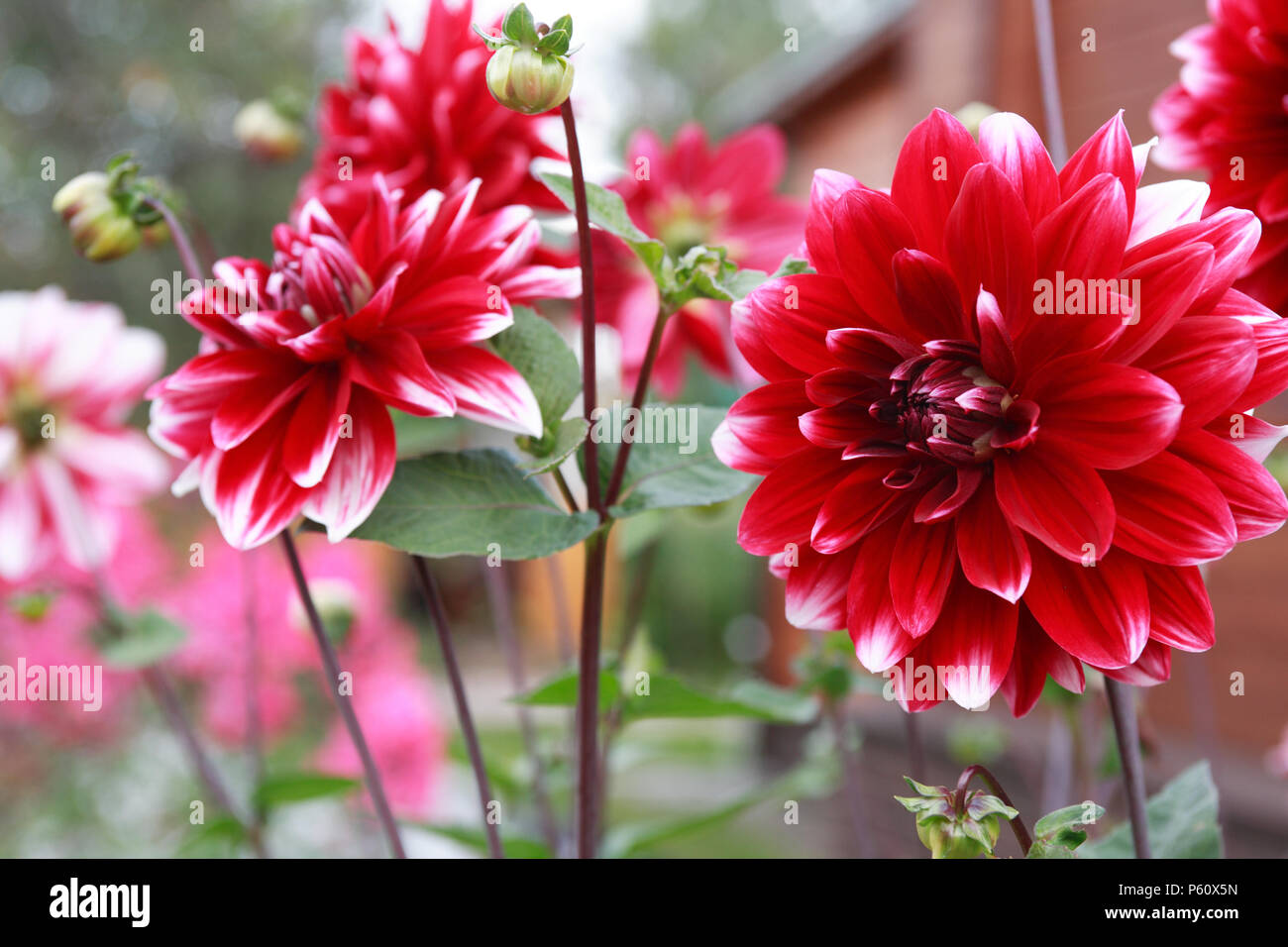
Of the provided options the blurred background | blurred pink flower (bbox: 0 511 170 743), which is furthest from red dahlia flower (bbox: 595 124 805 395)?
blurred pink flower (bbox: 0 511 170 743)

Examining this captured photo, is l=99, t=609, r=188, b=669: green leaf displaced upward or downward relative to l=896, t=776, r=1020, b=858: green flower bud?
upward

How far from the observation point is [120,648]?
0.47m

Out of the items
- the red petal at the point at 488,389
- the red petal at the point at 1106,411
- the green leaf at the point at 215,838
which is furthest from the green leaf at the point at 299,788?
the red petal at the point at 1106,411

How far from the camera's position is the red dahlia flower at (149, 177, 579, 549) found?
275 mm

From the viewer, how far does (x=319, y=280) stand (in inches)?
11.4

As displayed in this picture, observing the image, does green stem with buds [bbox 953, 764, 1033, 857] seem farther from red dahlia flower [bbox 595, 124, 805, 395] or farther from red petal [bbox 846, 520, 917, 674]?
red dahlia flower [bbox 595, 124, 805, 395]

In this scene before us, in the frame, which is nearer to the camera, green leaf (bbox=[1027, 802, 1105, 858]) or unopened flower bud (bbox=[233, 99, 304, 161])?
green leaf (bbox=[1027, 802, 1105, 858])

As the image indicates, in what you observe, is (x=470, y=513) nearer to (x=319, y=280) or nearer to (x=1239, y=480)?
(x=319, y=280)

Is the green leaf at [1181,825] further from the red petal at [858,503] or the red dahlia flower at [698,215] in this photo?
the red dahlia flower at [698,215]

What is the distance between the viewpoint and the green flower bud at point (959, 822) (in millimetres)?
247

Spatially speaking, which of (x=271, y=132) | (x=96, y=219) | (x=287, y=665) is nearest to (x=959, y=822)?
(x=96, y=219)

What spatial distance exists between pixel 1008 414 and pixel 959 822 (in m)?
0.11

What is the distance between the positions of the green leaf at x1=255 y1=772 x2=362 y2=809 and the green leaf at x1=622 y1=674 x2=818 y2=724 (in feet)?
0.45

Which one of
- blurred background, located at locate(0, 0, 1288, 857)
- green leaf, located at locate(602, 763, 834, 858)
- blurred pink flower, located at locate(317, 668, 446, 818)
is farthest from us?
blurred pink flower, located at locate(317, 668, 446, 818)
